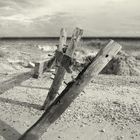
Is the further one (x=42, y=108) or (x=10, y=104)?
(x=10, y=104)

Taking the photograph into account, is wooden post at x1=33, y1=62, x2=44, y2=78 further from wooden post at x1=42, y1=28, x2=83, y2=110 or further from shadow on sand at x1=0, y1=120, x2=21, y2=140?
shadow on sand at x1=0, y1=120, x2=21, y2=140

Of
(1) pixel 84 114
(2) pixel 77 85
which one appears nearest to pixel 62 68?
(1) pixel 84 114

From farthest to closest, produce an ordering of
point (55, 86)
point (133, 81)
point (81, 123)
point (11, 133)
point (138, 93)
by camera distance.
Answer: point (133, 81), point (138, 93), point (55, 86), point (81, 123), point (11, 133)

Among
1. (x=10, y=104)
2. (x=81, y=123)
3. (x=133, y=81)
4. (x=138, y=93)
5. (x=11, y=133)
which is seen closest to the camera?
(x=11, y=133)

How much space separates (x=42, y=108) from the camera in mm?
8438

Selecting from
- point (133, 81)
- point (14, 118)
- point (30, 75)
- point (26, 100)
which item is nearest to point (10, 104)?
point (26, 100)

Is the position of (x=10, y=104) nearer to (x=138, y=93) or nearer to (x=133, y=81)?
(x=138, y=93)

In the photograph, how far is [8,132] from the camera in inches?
272

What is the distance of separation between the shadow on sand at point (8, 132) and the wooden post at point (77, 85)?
5.14ft

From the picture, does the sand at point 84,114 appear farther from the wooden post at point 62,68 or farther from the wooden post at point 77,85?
the wooden post at point 77,85

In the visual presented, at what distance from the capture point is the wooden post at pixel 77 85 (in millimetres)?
4973

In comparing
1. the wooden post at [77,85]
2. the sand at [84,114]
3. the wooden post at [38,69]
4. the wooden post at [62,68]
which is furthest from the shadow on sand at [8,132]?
the wooden post at [38,69]

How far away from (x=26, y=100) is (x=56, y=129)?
2550 mm

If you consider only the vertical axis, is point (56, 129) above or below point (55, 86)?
below
